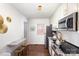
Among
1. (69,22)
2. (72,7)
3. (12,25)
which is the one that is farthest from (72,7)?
(12,25)

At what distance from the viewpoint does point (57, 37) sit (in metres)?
1.81

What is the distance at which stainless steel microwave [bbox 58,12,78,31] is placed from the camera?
134 cm

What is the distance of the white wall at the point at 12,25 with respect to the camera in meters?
1.46

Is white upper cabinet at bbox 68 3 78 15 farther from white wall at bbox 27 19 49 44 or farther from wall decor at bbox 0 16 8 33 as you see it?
wall decor at bbox 0 16 8 33

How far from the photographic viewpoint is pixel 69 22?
1.50 metres

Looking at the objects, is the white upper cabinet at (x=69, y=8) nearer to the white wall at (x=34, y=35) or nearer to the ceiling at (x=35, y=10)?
the ceiling at (x=35, y=10)

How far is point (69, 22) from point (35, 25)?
0.48 meters

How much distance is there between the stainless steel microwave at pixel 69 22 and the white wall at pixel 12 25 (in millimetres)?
550

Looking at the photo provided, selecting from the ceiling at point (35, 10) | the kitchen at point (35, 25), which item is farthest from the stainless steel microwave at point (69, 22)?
the ceiling at point (35, 10)

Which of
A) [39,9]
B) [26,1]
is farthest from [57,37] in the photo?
[26,1]

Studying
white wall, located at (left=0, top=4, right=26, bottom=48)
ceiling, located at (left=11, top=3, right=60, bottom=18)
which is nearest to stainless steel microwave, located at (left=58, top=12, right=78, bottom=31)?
ceiling, located at (left=11, top=3, right=60, bottom=18)

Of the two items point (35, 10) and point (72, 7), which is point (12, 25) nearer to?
point (35, 10)

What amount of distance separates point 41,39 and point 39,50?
17 cm

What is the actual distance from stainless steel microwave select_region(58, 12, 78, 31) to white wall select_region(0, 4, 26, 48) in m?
0.55
